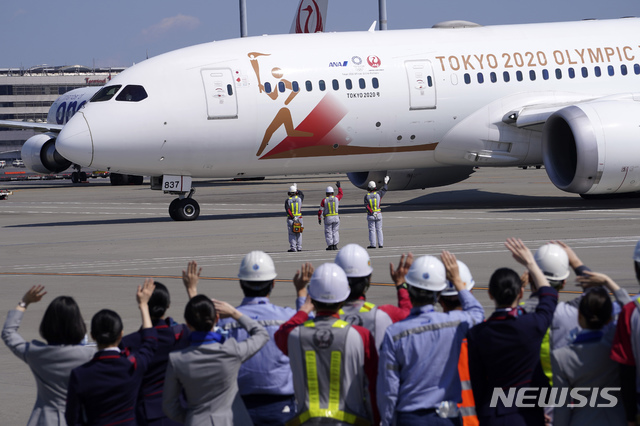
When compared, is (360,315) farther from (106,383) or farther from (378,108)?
(378,108)

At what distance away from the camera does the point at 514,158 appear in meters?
26.5

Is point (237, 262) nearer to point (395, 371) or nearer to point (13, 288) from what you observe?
point (13, 288)

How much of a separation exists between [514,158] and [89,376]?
21915mm

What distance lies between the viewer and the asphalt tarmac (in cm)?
1375

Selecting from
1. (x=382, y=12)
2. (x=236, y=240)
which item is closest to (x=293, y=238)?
(x=236, y=240)

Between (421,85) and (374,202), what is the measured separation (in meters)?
6.78

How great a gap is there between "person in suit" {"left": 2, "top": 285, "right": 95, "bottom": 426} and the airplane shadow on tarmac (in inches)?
811

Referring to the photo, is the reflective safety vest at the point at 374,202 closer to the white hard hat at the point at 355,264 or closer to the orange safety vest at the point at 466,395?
Answer: the white hard hat at the point at 355,264

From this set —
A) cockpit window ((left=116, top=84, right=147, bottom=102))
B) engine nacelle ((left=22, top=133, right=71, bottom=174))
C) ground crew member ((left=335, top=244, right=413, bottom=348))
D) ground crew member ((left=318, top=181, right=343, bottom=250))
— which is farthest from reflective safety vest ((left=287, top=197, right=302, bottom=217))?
engine nacelle ((left=22, top=133, right=71, bottom=174))

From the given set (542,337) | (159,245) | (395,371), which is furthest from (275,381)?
(159,245)

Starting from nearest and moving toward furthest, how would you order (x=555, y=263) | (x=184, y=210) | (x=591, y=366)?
(x=591, y=366)
(x=555, y=263)
(x=184, y=210)

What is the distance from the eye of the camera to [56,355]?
6207 mm

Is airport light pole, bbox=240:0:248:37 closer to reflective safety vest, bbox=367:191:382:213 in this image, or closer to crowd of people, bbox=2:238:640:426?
reflective safety vest, bbox=367:191:382:213

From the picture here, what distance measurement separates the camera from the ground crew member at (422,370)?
19.4 feet
